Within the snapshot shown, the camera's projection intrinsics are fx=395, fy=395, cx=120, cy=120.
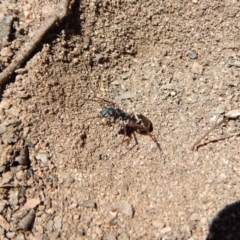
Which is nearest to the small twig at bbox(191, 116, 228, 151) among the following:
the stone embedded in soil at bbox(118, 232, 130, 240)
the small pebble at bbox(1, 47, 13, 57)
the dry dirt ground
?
the dry dirt ground

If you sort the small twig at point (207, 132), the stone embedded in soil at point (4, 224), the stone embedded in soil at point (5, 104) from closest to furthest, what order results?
1. the stone embedded in soil at point (4, 224)
2. the stone embedded in soil at point (5, 104)
3. the small twig at point (207, 132)

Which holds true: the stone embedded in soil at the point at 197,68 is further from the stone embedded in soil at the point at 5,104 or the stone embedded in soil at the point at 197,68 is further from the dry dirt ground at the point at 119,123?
the stone embedded in soil at the point at 5,104

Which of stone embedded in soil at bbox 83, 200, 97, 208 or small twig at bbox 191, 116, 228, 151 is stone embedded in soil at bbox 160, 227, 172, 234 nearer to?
stone embedded in soil at bbox 83, 200, 97, 208

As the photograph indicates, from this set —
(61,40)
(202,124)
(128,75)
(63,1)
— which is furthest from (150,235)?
(63,1)

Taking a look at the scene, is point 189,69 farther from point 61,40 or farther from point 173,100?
point 61,40

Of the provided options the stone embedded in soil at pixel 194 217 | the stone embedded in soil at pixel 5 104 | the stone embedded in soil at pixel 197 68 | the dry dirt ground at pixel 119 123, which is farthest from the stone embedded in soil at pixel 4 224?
the stone embedded in soil at pixel 197 68
